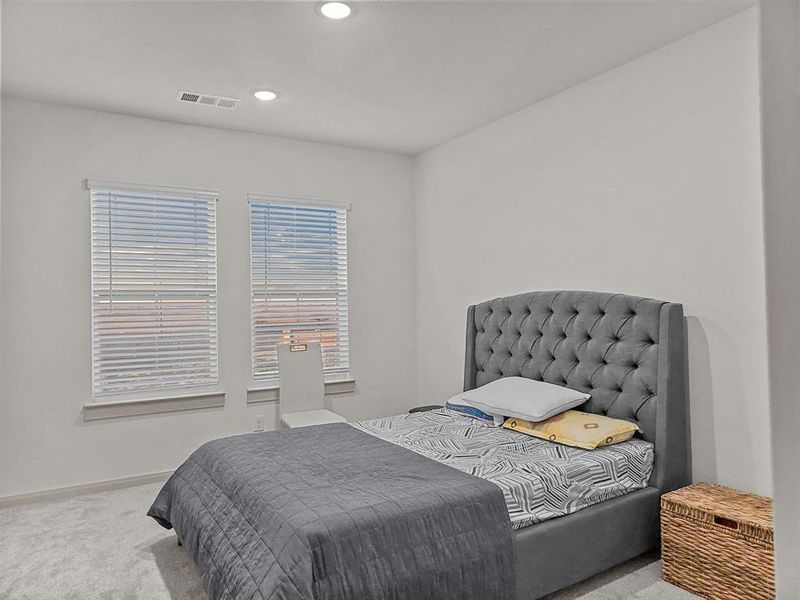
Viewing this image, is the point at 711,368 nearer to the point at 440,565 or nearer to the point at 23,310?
the point at 440,565

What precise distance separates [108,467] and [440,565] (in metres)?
2.90

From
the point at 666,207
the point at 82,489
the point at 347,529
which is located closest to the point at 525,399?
the point at 666,207

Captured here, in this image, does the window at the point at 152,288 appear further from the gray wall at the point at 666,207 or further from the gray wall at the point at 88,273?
the gray wall at the point at 666,207

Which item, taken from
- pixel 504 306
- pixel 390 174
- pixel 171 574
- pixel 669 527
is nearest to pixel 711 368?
pixel 669 527

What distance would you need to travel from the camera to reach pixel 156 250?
4.13m

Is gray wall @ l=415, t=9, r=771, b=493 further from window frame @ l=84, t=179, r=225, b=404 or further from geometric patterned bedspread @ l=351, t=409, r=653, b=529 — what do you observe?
window frame @ l=84, t=179, r=225, b=404

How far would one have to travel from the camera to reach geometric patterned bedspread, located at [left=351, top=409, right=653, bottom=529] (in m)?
2.34

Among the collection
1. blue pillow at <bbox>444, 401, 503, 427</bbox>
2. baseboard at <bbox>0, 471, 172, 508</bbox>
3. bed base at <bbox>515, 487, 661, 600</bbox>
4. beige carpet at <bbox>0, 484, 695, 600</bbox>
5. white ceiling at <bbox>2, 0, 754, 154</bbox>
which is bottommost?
beige carpet at <bbox>0, 484, 695, 600</bbox>

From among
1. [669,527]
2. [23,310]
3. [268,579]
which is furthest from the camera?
[23,310]

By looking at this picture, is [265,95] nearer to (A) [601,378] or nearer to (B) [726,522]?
(A) [601,378]

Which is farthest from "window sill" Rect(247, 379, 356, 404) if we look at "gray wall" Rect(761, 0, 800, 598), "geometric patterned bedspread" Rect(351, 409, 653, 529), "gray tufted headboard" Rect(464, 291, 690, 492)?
"gray wall" Rect(761, 0, 800, 598)

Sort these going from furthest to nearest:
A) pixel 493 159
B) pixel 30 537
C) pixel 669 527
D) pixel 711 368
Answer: pixel 493 159, pixel 30 537, pixel 711 368, pixel 669 527

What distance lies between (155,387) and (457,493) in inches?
110

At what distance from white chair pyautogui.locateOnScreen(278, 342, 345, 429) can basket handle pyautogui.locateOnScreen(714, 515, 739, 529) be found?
261cm
